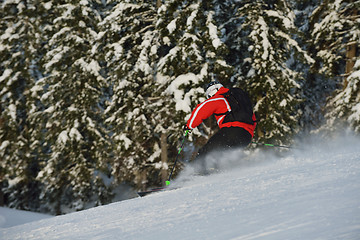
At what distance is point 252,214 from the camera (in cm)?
299

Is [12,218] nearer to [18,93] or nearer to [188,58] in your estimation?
[188,58]

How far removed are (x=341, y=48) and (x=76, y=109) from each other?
1192 cm

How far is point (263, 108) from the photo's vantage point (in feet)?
43.5

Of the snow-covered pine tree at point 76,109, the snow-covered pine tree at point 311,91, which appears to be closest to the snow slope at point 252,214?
the snow-covered pine tree at point 76,109

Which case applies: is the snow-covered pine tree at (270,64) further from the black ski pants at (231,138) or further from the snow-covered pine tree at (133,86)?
the black ski pants at (231,138)

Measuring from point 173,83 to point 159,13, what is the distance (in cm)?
270

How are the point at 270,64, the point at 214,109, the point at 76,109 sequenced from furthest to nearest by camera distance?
the point at 76,109 < the point at 270,64 < the point at 214,109

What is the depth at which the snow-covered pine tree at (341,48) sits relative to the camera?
11984 mm

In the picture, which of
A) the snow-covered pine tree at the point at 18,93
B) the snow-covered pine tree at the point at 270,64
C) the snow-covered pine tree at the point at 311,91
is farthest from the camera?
the snow-covered pine tree at the point at 18,93

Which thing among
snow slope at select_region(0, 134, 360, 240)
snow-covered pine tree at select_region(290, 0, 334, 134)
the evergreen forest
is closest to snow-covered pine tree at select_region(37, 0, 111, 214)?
the evergreen forest

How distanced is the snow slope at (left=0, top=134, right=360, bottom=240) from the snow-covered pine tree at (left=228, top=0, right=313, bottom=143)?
8807mm

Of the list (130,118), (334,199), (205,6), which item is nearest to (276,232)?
(334,199)

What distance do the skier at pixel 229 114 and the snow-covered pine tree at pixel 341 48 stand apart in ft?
22.2

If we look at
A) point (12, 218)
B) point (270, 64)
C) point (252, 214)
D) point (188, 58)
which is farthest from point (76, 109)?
point (252, 214)
